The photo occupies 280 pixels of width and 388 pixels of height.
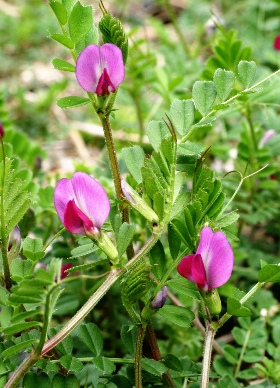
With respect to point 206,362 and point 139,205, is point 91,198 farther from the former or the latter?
point 206,362

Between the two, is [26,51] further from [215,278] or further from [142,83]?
[215,278]

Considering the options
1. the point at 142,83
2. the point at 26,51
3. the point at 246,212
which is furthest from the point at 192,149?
the point at 26,51

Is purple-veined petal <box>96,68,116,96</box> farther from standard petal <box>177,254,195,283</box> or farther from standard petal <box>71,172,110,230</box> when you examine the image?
standard petal <box>177,254,195,283</box>

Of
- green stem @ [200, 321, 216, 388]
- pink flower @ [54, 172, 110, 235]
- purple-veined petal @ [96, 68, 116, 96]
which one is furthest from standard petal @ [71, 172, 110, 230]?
green stem @ [200, 321, 216, 388]

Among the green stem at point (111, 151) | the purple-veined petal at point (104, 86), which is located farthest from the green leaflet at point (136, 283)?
the purple-veined petal at point (104, 86)

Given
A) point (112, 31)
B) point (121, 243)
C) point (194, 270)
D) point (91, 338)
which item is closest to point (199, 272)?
point (194, 270)
